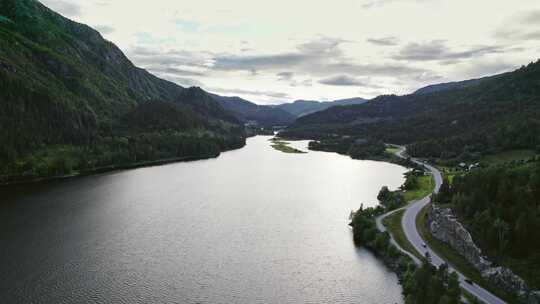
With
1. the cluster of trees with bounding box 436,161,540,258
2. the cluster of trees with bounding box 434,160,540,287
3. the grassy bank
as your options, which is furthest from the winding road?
the cluster of trees with bounding box 436,161,540,258

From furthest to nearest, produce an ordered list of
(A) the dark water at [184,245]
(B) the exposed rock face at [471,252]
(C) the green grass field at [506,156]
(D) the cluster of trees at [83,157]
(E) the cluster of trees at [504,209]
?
1. (C) the green grass field at [506,156]
2. (D) the cluster of trees at [83,157]
3. (E) the cluster of trees at [504,209]
4. (A) the dark water at [184,245]
5. (B) the exposed rock face at [471,252]

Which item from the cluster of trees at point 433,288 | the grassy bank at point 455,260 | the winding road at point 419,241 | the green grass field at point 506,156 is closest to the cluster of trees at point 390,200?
the winding road at point 419,241

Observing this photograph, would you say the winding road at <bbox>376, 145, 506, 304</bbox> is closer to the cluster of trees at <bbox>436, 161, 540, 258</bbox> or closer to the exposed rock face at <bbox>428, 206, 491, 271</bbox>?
the exposed rock face at <bbox>428, 206, 491, 271</bbox>

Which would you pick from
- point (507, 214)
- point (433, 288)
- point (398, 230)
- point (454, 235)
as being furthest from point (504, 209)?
point (433, 288)

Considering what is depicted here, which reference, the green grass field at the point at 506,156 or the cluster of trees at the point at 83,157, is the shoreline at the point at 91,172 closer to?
the cluster of trees at the point at 83,157

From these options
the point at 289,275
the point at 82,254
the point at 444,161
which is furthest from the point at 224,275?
the point at 444,161

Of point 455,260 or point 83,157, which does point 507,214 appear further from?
point 83,157
